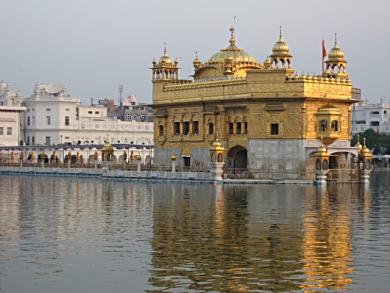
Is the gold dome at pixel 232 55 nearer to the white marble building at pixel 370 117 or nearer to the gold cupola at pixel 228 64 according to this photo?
the gold cupola at pixel 228 64

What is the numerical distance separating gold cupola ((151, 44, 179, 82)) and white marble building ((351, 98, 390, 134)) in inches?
2135

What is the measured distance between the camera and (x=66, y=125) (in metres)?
101

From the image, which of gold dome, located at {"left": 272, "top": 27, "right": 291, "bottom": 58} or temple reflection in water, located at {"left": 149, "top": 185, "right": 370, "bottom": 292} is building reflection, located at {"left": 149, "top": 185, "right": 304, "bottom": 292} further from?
gold dome, located at {"left": 272, "top": 27, "right": 291, "bottom": 58}

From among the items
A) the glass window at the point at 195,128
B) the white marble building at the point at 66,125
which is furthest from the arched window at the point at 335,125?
the white marble building at the point at 66,125

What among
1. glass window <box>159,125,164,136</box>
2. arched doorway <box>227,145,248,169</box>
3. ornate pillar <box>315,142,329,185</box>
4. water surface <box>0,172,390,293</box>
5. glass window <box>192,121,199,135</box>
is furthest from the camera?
glass window <box>159,125,164,136</box>

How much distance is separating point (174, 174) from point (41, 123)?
4947 cm

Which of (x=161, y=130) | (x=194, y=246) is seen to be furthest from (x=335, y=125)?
(x=194, y=246)

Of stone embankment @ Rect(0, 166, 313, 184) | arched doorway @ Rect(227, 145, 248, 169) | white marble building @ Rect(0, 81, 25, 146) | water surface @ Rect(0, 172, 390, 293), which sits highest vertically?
white marble building @ Rect(0, 81, 25, 146)

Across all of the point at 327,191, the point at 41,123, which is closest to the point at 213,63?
the point at 327,191

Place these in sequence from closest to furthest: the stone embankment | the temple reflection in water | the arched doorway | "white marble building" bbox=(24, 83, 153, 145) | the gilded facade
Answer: the temple reflection in water → the stone embankment → the gilded facade → the arched doorway → "white marble building" bbox=(24, 83, 153, 145)

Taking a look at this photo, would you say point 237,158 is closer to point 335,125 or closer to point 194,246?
point 335,125

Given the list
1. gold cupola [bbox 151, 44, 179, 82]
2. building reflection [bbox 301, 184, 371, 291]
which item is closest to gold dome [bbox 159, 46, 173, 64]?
gold cupola [bbox 151, 44, 179, 82]

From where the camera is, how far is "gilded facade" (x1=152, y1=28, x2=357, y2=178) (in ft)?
175

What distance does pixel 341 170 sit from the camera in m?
53.1
